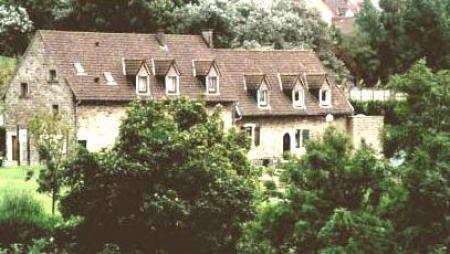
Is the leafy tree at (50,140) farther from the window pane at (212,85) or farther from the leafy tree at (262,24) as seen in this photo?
the leafy tree at (262,24)

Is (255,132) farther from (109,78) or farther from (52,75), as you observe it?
(52,75)

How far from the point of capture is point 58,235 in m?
35.8

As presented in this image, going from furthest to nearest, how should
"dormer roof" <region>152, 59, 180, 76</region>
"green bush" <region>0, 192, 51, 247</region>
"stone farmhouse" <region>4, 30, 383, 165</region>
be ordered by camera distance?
"dormer roof" <region>152, 59, 180, 76</region> < "stone farmhouse" <region>4, 30, 383, 165</region> < "green bush" <region>0, 192, 51, 247</region>

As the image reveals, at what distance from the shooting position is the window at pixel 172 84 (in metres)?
69.9

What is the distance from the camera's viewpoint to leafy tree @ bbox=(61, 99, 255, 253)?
112 ft

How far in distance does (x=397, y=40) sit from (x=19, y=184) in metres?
57.3

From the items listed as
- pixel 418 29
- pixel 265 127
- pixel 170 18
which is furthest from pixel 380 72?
pixel 265 127

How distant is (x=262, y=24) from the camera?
93438 millimetres

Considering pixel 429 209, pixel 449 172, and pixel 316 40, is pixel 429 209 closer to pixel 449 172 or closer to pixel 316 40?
pixel 449 172

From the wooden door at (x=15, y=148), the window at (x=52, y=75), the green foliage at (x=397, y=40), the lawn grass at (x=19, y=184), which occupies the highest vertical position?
the green foliage at (x=397, y=40)

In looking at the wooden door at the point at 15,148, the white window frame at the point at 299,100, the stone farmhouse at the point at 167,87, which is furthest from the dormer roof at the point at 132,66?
the white window frame at the point at 299,100

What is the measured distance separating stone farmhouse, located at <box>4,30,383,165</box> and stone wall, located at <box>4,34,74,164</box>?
52 mm

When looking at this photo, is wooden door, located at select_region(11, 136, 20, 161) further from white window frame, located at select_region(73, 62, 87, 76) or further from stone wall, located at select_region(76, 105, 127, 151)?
white window frame, located at select_region(73, 62, 87, 76)

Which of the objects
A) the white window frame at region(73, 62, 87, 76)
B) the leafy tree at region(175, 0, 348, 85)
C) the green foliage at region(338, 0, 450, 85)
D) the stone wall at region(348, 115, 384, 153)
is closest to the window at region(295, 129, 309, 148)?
the stone wall at region(348, 115, 384, 153)
